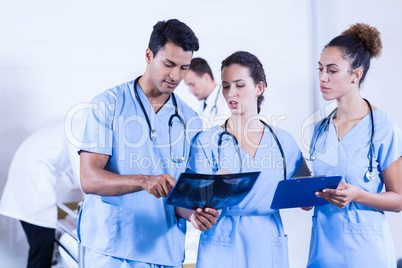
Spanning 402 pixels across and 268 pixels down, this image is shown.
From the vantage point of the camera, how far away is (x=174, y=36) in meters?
1.58

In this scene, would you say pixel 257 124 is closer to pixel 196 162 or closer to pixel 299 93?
pixel 196 162

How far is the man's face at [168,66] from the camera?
1589mm

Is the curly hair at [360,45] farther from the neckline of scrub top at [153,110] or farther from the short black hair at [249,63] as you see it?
the neckline of scrub top at [153,110]

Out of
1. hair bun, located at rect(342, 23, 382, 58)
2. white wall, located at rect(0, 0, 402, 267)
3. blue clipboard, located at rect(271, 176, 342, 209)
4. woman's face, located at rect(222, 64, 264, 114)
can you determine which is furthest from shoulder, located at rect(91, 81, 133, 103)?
white wall, located at rect(0, 0, 402, 267)

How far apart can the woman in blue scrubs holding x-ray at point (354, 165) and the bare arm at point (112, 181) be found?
1.71 feet

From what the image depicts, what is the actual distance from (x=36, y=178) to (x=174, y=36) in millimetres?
1464

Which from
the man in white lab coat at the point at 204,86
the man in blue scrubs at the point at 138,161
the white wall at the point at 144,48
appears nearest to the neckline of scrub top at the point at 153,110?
the man in blue scrubs at the point at 138,161

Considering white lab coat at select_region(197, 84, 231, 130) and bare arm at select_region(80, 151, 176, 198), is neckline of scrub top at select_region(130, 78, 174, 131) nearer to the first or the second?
bare arm at select_region(80, 151, 176, 198)

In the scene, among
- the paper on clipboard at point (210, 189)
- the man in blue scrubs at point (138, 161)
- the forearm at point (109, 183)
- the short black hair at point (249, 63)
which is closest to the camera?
the paper on clipboard at point (210, 189)

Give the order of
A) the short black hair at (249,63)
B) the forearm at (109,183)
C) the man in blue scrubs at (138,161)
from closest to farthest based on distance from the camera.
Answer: the forearm at (109,183) → the man in blue scrubs at (138,161) → the short black hair at (249,63)

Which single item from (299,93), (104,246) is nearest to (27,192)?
(104,246)

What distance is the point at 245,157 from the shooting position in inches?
64.4

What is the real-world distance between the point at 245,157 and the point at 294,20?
1732 mm

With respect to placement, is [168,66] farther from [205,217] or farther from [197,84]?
[197,84]
